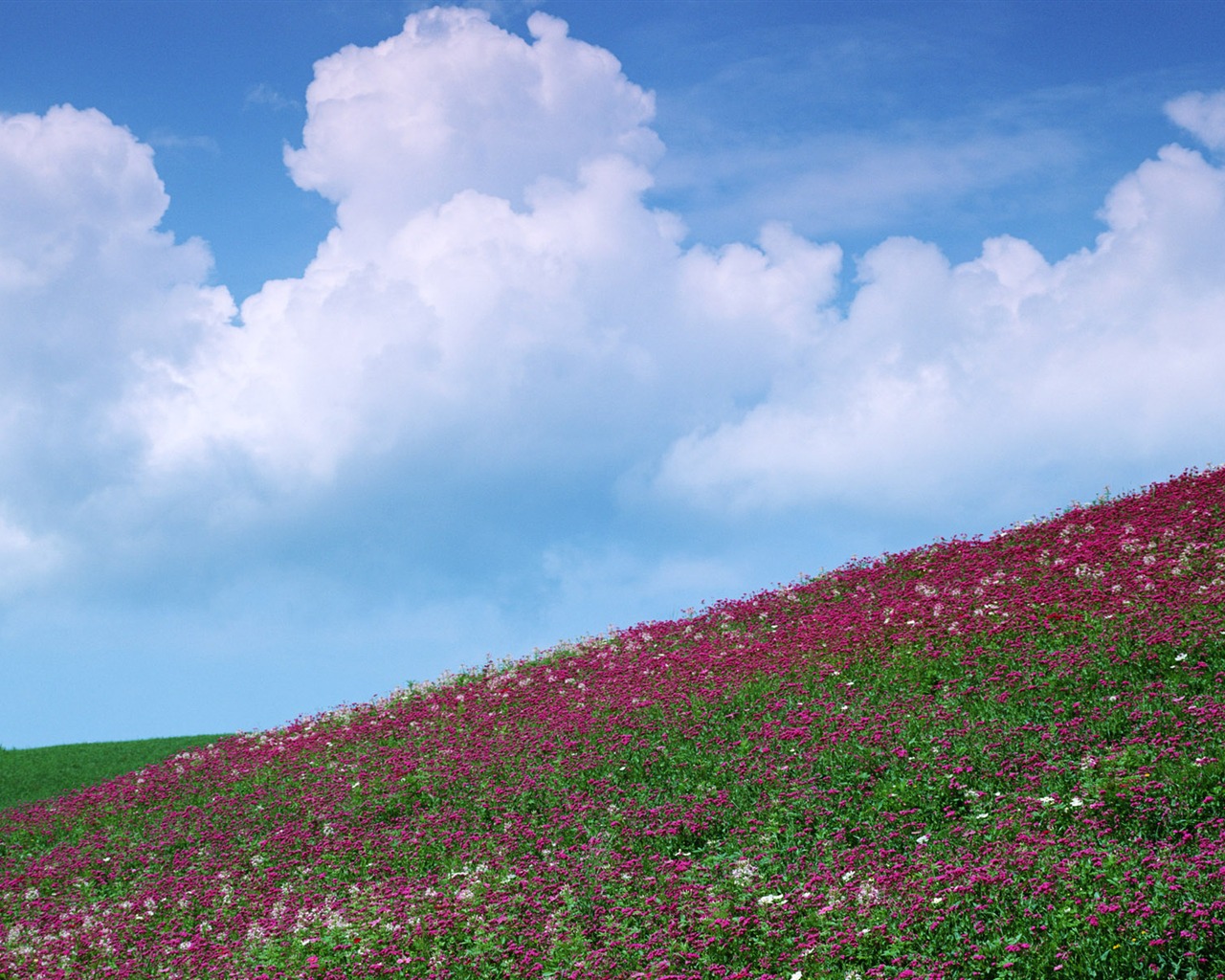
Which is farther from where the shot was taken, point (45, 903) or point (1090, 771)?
point (45, 903)

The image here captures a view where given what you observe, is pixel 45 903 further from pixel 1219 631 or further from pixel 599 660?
pixel 1219 631

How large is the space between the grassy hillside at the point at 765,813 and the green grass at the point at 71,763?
126 inches

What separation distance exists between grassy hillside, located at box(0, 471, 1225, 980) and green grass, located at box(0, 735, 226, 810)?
3.20 meters

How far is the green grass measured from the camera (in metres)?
22.0

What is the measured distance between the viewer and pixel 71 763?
2447cm

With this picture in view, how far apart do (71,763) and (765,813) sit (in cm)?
1980

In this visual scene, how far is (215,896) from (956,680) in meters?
8.62

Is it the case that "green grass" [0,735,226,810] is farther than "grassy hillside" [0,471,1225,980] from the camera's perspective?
Yes

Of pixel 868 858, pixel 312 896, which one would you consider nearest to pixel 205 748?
pixel 312 896

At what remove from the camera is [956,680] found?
12672 millimetres

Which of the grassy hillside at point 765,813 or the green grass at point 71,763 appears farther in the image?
the green grass at point 71,763

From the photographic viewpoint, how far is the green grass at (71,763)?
22.0 metres

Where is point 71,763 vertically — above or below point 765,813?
above

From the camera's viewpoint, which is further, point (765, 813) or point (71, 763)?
point (71, 763)
